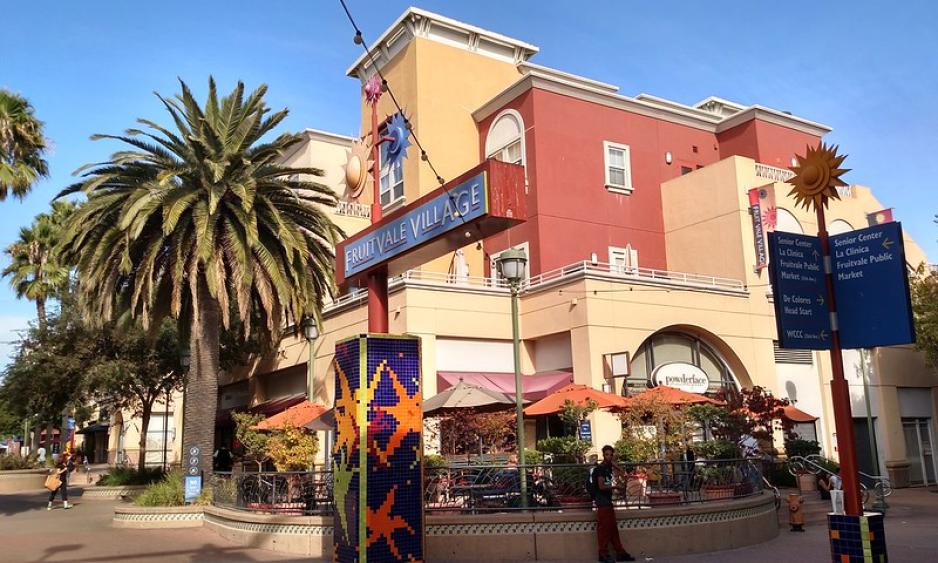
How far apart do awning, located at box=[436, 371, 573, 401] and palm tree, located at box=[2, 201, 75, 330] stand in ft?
73.4

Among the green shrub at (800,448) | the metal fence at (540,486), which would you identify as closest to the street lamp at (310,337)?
the metal fence at (540,486)

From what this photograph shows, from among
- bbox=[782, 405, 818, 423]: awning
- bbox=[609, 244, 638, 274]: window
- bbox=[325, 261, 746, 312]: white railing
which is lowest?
bbox=[782, 405, 818, 423]: awning

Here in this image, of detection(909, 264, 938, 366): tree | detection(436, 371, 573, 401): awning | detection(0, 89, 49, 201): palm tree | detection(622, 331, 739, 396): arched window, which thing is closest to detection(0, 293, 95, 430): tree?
detection(0, 89, 49, 201): palm tree

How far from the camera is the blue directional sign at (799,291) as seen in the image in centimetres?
898

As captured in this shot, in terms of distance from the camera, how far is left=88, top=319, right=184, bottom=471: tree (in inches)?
1123

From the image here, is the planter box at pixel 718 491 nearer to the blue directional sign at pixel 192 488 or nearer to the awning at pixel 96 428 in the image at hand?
the blue directional sign at pixel 192 488

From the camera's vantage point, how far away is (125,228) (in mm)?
20031

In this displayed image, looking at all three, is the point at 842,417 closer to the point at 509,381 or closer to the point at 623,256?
the point at 509,381

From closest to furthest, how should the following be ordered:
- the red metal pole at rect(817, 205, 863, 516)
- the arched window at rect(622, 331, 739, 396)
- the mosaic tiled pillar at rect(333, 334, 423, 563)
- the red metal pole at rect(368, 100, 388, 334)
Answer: the red metal pole at rect(817, 205, 863, 516) → the mosaic tiled pillar at rect(333, 334, 423, 563) → the red metal pole at rect(368, 100, 388, 334) → the arched window at rect(622, 331, 739, 396)

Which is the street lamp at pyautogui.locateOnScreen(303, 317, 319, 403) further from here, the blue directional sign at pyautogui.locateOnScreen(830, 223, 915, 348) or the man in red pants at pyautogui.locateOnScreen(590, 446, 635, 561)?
the blue directional sign at pyautogui.locateOnScreen(830, 223, 915, 348)

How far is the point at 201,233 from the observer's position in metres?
19.7

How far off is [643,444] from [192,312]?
502 inches

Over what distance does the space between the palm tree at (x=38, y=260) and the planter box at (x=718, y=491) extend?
32650 mm

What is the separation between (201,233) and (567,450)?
402 inches
